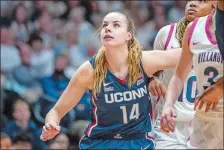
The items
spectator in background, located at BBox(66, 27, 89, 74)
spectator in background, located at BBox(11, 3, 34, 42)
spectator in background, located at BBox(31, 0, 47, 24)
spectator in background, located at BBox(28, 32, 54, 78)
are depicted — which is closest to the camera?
spectator in background, located at BBox(28, 32, 54, 78)

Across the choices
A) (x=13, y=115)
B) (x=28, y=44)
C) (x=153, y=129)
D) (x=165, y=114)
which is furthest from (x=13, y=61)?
(x=165, y=114)

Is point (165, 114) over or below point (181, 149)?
over

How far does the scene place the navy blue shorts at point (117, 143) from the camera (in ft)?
18.8

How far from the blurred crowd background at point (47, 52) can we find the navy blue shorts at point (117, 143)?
2761 millimetres

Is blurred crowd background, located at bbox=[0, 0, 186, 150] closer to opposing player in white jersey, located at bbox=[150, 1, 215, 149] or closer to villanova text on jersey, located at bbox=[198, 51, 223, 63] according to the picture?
opposing player in white jersey, located at bbox=[150, 1, 215, 149]

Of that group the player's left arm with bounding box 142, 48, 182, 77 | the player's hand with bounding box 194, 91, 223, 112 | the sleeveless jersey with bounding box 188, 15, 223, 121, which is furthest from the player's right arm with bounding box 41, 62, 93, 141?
the player's hand with bounding box 194, 91, 223, 112

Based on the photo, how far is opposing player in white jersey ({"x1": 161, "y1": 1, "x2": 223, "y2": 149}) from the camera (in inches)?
179

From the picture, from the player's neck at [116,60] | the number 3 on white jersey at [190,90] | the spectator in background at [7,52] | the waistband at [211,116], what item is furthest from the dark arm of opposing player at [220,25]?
the spectator in background at [7,52]

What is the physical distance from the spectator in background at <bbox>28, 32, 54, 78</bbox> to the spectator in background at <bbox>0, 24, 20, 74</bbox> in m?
0.31

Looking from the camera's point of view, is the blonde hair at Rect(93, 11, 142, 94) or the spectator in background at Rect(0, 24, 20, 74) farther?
the spectator in background at Rect(0, 24, 20, 74)

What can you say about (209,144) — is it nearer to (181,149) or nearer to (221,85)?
(221,85)

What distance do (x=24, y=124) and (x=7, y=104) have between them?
43 cm

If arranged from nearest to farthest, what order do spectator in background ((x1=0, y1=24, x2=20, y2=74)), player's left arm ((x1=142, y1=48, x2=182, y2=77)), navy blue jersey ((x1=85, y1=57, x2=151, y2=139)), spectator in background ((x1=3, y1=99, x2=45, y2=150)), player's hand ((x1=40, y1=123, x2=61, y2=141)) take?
player's hand ((x1=40, y1=123, x2=61, y2=141))
navy blue jersey ((x1=85, y1=57, x2=151, y2=139))
player's left arm ((x1=142, y1=48, x2=182, y2=77))
spectator in background ((x1=3, y1=99, x2=45, y2=150))
spectator in background ((x1=0, y1=24, x2=20, y2=74))

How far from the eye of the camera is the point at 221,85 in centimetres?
430
